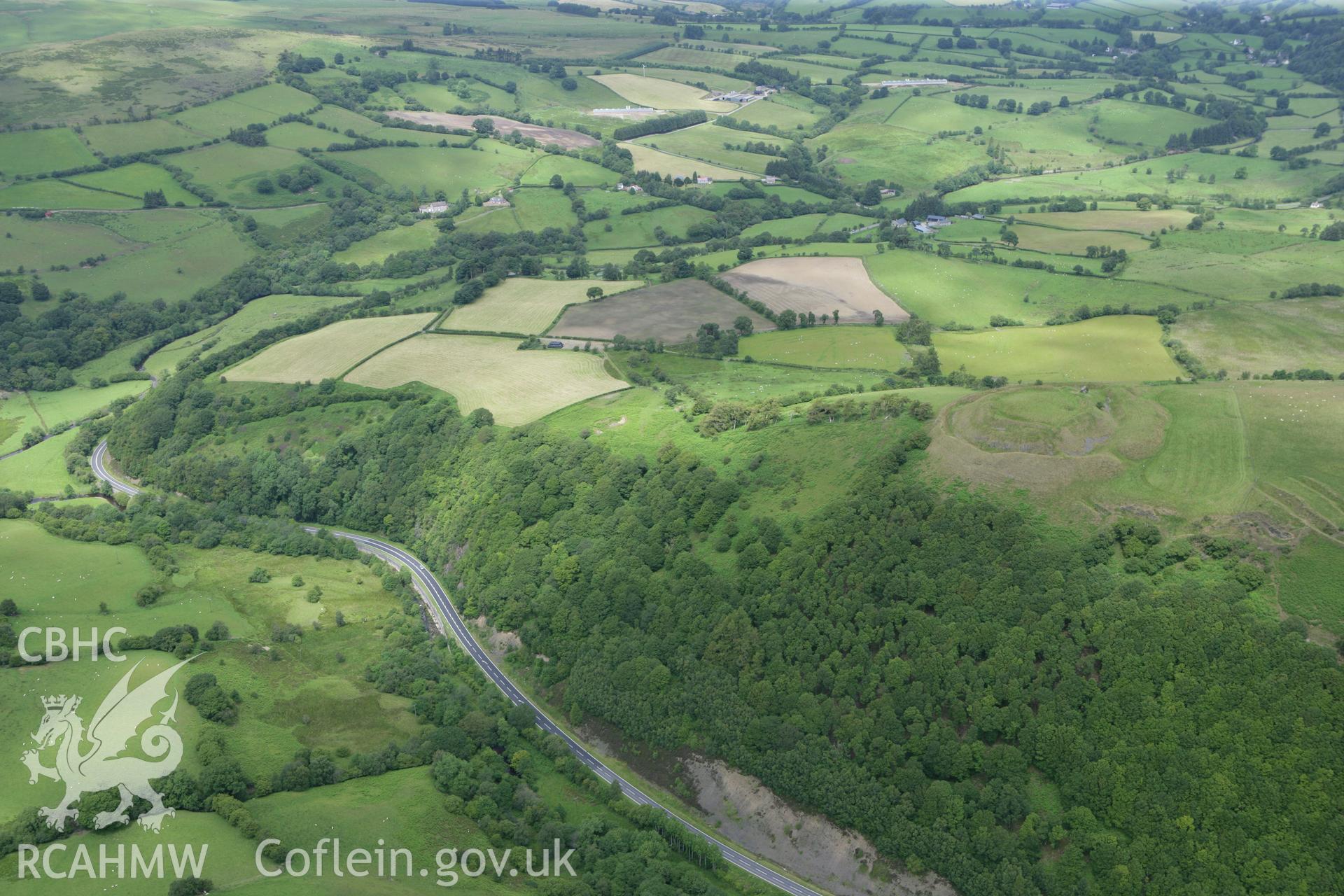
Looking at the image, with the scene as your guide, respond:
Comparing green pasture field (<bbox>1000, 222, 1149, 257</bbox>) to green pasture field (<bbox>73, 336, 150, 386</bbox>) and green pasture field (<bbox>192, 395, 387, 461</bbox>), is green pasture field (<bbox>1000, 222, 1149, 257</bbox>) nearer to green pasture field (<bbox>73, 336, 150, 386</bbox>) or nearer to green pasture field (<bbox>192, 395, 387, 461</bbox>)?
green pasture field (<bbox>192, 395, 387, 461</bbox>)

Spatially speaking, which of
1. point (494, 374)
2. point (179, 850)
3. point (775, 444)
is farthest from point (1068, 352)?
point (179, 850)

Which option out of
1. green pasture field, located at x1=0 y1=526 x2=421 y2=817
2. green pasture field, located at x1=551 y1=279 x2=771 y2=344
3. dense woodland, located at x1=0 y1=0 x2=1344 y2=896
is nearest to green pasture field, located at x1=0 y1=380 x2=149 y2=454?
dense woodland, located at x1=0 y1=0 x2=1344 y2=896

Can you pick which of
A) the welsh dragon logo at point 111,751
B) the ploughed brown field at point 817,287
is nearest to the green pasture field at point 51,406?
the welsh dragon logo at point 111,751

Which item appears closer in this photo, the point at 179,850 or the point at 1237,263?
the point at 179,850

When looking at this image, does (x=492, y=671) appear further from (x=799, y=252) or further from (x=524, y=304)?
(x=799, y=252)

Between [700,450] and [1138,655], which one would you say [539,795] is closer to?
[700,450]

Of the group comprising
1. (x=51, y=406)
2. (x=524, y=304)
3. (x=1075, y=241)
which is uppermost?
(x=1075, y=241)
